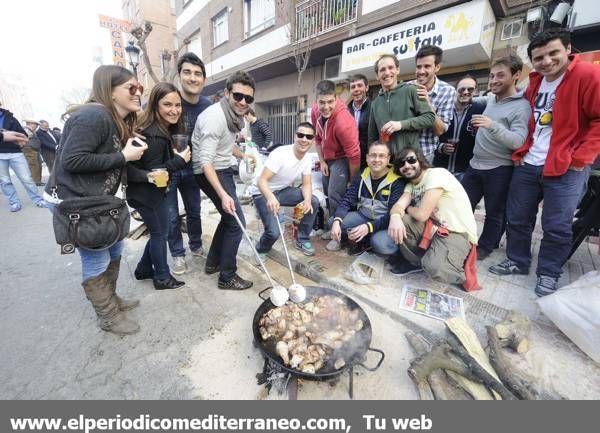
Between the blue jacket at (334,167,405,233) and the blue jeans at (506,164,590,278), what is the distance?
113 cm

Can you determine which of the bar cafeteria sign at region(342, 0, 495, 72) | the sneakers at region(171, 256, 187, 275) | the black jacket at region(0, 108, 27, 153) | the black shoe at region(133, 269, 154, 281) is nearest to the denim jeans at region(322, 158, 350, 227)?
the sneakers at region(171, 256, 187, 275)

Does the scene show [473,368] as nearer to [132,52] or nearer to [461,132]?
[461,132]

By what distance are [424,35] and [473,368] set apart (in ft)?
20.6

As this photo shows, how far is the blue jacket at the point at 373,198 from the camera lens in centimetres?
293

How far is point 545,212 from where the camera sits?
2.53m

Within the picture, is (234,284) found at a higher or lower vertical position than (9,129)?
lower

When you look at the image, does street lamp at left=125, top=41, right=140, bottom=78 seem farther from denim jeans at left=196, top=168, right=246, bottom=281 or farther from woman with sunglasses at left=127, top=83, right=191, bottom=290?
denim jeans at left=196, top=168, right=246, bottom=281

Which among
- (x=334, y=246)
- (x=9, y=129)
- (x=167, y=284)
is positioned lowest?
(x=167, y=284)

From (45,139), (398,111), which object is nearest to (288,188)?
(398,111)

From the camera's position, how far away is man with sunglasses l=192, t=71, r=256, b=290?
244cm

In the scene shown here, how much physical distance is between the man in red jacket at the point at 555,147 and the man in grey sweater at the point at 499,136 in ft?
0.33

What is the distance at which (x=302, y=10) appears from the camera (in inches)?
337

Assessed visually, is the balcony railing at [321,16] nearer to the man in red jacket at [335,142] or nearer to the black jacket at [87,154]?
the man in red jacket at [335,142]

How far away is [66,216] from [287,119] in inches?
417
